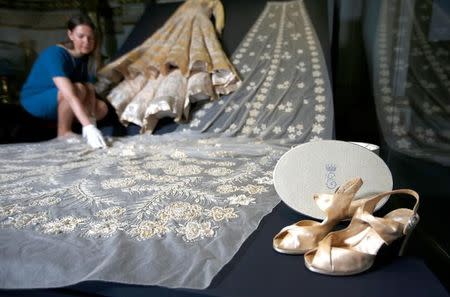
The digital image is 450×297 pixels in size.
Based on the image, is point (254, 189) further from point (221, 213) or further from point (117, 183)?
point (117, 183)

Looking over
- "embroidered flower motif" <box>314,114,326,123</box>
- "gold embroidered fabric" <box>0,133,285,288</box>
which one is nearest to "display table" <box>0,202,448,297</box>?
"gold embroidered fabric" <box>0,133,285,288</box>

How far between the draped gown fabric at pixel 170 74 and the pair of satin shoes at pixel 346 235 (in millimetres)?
1281

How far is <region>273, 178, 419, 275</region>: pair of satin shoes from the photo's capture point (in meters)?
0.48

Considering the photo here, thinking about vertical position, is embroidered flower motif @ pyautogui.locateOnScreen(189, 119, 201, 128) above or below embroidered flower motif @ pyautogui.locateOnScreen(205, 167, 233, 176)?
below

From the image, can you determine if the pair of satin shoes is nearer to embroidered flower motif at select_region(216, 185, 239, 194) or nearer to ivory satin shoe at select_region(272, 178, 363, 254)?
ivory satin shoe at select_region(272, 178, 363, 254)

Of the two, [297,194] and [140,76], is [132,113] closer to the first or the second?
[140,76]

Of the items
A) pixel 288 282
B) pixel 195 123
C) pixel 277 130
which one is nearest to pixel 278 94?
pixel 277 130

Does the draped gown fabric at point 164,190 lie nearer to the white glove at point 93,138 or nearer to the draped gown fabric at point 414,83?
the white glove at point 93,138

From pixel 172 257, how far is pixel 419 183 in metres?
0.70

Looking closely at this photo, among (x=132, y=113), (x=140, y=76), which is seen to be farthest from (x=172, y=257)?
(x=140, y=76)

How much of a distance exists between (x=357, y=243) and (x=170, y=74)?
5.33 feet

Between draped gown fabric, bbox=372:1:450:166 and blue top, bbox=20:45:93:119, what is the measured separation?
4.97 ft

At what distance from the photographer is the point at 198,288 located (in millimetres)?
475

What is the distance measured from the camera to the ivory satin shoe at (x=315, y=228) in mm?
536
